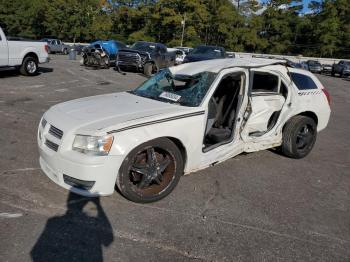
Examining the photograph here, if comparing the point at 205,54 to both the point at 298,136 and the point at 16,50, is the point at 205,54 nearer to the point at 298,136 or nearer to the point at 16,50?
the point at 16,50

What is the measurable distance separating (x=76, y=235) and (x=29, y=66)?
39.0 ft

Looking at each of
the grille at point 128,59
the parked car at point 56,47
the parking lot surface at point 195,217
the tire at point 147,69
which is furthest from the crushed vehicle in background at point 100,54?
the parked car at point 56,47

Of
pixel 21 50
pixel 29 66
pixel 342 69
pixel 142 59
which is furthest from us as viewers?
pixel 342 69

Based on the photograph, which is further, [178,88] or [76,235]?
[178,88]

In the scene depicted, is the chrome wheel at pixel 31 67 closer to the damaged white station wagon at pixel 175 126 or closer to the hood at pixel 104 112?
the damaged white station wagon at pixel 175 126

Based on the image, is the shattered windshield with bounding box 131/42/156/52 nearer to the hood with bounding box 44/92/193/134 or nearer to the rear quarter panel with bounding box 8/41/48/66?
the rear quarter panel with bounding box 8/41/48/66

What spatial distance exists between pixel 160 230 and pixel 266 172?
236 cm

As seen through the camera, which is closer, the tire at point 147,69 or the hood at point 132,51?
the tire at point 147,69

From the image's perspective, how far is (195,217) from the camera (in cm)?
372

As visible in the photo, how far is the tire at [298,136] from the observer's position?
559 cm

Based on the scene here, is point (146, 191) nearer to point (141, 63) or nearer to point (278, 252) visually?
point (278, 252)

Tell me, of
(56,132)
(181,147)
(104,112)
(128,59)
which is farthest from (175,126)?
(128,59)

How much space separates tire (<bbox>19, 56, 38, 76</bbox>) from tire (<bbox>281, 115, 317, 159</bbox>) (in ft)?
36.3

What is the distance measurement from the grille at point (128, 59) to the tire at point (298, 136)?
12842 mm
